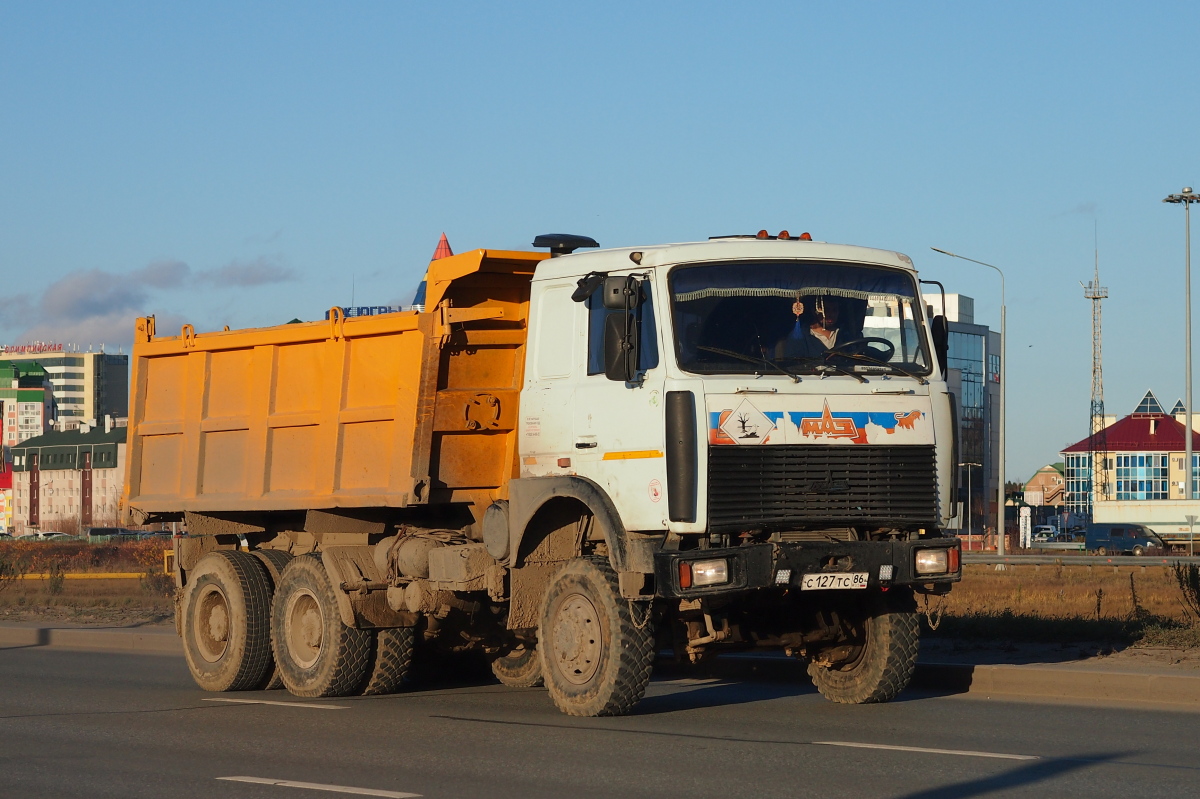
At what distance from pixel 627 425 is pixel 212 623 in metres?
5.85

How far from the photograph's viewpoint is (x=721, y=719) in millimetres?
10961

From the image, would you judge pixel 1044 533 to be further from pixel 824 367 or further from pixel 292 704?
pixel 824 367

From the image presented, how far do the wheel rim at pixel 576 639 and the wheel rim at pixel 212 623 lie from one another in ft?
14.9

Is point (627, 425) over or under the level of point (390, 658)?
over

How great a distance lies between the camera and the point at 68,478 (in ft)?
481

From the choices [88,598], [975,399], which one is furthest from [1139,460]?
[88,598]

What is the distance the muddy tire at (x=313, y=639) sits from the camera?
1293cm

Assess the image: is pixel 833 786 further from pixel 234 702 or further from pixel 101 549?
pixel 101 549

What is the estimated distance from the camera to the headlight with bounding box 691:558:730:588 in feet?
32.9

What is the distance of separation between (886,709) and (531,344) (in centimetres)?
374

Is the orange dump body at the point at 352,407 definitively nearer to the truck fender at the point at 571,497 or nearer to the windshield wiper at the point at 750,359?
the truck fender at the point at 571,497

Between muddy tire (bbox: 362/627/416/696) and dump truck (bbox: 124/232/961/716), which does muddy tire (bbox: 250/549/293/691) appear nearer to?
dump truck (bbox: 124/232/961/716)

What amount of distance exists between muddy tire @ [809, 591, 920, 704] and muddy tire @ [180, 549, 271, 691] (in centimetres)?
547

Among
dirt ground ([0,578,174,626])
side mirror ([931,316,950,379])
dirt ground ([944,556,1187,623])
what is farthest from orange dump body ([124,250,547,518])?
dirt ground ([944,556,1187,623])
